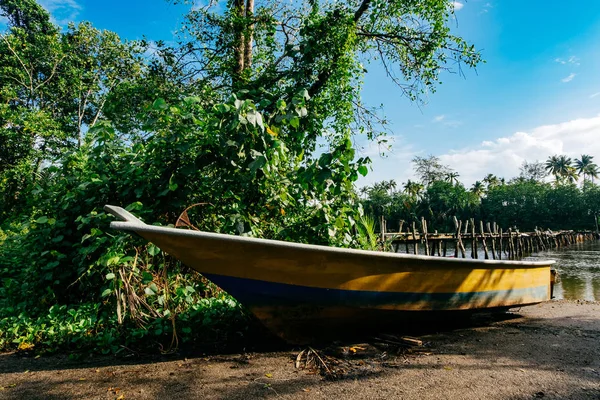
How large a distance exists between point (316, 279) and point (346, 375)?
809 millimetres

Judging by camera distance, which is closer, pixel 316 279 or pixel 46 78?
pixel 316 279

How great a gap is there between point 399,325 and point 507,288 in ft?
5.93

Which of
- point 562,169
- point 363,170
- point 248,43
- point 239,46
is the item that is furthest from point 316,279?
point 562,169

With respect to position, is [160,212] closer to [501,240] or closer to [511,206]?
[501,240]

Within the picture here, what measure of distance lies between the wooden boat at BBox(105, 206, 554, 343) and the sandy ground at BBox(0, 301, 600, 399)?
15.0 inches

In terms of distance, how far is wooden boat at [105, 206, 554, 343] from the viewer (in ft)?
8.86

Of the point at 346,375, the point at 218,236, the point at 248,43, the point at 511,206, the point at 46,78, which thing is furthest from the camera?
the point at 511,206

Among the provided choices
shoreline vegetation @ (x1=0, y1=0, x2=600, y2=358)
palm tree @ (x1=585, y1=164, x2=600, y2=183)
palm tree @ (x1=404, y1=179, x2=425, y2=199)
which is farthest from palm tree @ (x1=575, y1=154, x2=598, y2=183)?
shoreline vegetation @ (x1=0, y1=0, x2=600, y2=358)

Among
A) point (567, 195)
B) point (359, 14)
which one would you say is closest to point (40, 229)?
point (359, 14)

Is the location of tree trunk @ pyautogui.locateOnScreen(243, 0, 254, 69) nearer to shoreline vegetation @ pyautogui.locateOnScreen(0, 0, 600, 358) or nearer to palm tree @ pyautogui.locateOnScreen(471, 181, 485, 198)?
shoreline vegetation @ pyautogui.locateOnScreen(0, 0, 600, 358)

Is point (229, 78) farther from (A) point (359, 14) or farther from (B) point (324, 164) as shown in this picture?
(B) point (324, 164)

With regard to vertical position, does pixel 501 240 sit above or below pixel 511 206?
below

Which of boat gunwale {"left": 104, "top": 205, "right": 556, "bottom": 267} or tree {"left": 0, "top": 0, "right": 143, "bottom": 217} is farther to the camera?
tree {"left": 0, "top": 0, "right": 143, "bottom": 217}

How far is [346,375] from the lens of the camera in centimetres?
283
